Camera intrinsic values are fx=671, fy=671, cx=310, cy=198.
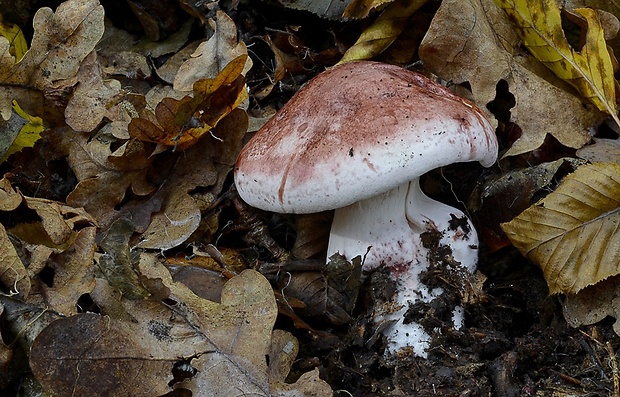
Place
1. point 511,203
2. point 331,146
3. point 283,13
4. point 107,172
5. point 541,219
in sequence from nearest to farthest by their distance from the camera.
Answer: point 331,146 < point 541,219 < point 511,203 < point 107,172 < point 283,13

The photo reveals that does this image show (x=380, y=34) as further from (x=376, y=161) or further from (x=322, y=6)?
(x=376, y=161)

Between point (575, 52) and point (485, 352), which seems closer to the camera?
point (485, 352)

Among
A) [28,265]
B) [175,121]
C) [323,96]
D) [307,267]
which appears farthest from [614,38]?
[28,265]

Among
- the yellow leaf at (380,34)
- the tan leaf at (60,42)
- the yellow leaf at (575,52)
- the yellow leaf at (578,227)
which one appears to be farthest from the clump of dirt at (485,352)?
the tan leaf at (60,42)

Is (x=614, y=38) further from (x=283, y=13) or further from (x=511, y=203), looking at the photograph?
(x=283, y=13)

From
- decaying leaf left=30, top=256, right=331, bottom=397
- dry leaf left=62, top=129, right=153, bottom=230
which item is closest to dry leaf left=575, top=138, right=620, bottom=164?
decaying leaf left=30, top=256, right=331, bottom=397

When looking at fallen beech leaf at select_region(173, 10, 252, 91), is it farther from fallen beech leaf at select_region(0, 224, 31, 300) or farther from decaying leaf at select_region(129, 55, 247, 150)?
fallen beech leaf at select_region(0, 224, 31, 300)

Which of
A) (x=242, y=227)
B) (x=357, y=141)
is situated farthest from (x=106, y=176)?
(x=357, y=141)
